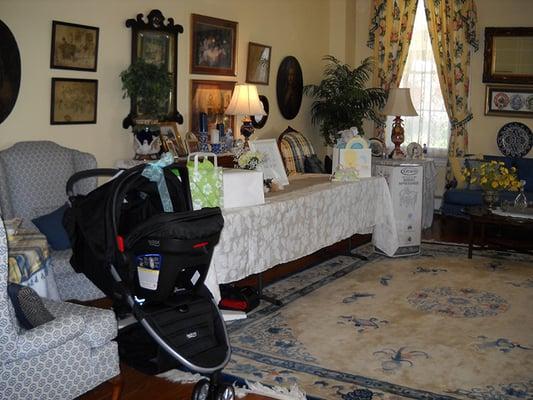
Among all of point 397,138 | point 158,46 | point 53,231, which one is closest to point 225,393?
point 53,231

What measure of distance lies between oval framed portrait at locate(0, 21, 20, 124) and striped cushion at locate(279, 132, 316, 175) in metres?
3.24

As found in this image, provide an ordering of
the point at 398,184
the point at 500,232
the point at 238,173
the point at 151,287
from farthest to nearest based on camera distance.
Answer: the point at 500,232 → the point at 398,184 → the point at 238,173 → the point at 151,287

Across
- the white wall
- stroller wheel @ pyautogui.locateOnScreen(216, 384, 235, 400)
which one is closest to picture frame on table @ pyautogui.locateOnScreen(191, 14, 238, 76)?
the white wall

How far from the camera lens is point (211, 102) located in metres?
7.33

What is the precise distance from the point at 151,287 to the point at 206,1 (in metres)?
4.84

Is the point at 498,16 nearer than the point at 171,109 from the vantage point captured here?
No

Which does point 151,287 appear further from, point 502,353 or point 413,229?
point 413,229

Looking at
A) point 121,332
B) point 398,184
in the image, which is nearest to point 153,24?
point 398,184

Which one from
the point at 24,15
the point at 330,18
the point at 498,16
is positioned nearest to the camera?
the point at 24,15

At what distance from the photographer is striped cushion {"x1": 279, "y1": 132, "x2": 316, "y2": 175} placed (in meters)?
7.70

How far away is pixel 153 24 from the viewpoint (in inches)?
254

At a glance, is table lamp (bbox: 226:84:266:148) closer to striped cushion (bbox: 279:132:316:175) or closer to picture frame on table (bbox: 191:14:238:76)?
picture frame on table (bbox: 191:14:238:76)

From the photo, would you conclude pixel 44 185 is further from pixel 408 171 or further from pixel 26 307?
pixel 408 171

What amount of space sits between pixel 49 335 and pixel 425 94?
781cm
